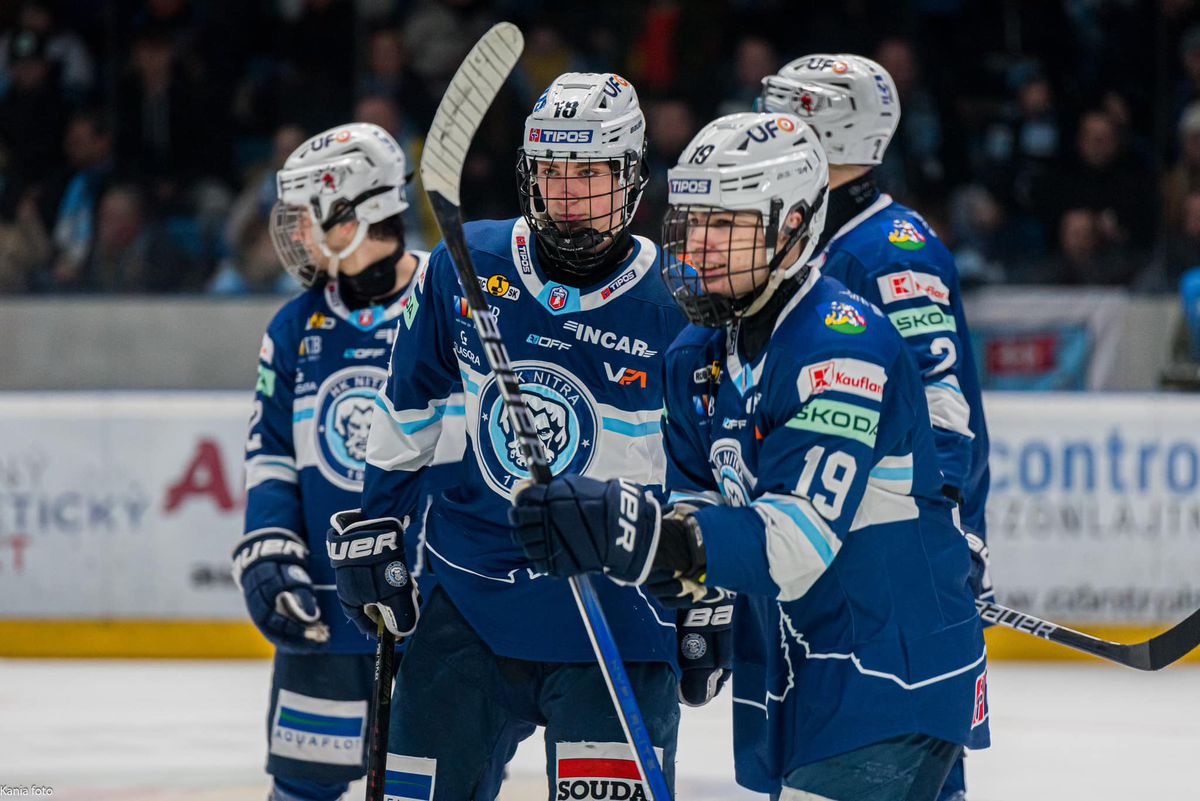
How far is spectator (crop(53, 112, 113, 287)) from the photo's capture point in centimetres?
700

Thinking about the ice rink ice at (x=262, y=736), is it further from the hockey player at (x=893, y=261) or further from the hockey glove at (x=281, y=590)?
the hockey player at (x=893, y=261)

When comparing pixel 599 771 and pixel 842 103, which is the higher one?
pixel 842 103

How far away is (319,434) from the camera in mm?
3246

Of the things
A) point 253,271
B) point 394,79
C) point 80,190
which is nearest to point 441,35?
point 394,79

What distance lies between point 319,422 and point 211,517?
109 inches

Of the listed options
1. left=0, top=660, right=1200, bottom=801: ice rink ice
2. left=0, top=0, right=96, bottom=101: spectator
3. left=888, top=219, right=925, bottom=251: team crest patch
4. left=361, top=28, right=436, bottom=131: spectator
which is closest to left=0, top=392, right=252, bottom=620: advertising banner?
left=0, top=660, right=1200, bottom=801: ice rink ice

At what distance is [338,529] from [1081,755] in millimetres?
2846

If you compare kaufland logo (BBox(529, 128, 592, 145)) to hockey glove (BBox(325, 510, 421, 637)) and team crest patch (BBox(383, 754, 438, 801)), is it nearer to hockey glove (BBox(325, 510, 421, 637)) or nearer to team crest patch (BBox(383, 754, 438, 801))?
hockey glove (BBox(325, 510, 421, 637))

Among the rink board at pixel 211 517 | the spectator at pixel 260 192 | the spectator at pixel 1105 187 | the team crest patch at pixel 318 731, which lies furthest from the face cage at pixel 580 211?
the spectator at pixel 1105 187

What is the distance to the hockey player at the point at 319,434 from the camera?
3.24 m

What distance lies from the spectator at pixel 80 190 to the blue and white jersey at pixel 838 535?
207 inches

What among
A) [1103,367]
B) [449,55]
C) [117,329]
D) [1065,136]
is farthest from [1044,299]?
[117,329]

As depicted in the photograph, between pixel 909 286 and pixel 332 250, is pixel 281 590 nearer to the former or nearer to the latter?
pixel 332 250

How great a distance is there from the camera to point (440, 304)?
2619 millimetres
